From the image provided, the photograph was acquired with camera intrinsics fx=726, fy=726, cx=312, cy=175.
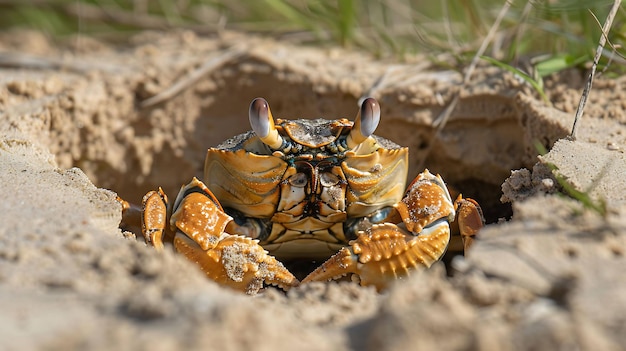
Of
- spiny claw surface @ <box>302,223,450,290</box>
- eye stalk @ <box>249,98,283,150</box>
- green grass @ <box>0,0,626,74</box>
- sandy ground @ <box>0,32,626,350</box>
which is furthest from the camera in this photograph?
green grass @ <box>0,0,626,74</box>

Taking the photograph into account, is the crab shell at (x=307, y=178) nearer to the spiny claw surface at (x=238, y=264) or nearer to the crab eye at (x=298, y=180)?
the crab eye at (x=298, y=180)

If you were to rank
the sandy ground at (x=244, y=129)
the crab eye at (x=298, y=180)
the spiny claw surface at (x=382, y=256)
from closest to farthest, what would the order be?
the sandy ground at (x=244, y=129), the spiny claw surface at (x=382, y=256), the crab eye at (x=298, y=180)

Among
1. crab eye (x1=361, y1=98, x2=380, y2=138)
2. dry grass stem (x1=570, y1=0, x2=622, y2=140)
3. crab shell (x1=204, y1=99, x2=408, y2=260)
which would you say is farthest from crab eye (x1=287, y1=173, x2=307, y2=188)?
dry grass stem (x1=570, y1=0, x2=622, y2=140)

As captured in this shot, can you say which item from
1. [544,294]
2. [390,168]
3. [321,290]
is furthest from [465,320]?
[390,168]

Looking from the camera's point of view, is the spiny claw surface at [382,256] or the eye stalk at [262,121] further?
the eye stalk at [262,121]

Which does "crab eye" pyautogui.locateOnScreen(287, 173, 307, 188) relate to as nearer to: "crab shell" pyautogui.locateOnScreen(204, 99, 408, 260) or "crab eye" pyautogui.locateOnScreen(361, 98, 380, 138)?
"crab shell" pyautogui.locateOnScreen(204, 99, 408, 260)

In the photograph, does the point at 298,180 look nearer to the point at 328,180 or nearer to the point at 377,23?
the point at 328,180

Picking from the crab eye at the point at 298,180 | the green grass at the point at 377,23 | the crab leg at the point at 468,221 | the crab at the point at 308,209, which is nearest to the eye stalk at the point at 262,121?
the crab at the point at 308,209
